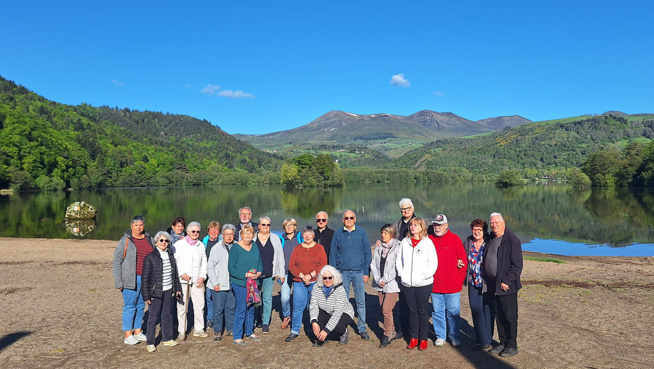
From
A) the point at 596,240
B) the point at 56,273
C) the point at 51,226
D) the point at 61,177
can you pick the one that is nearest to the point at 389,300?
A: the point at 56,273

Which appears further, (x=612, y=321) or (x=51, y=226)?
(x=51, y=226)

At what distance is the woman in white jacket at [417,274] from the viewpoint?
6602 mm

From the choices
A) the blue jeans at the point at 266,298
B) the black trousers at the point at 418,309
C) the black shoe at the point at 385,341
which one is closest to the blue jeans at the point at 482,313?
the black trousers at the point at 418,309

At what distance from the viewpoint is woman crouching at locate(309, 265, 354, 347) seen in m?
6.89

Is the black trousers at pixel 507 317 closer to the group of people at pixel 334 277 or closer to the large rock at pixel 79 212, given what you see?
the group of people at pixel 334 277

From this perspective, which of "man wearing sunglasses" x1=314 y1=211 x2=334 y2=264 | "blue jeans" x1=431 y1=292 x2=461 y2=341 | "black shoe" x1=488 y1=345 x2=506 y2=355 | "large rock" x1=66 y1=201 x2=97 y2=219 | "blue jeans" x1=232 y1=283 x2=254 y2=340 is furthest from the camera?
"large rock" x1=66 y1=201 x2=97 y2=219

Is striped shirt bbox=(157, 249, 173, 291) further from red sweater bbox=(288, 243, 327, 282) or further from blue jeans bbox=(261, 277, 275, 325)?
red sweater bbox=(288, 243, 327, 282)

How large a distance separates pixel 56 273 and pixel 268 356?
10.3m

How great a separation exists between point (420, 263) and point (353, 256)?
1.33 metres

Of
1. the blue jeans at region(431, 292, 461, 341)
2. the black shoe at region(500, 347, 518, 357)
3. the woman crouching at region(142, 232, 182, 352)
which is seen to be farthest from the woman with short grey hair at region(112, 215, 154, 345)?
the black shoe at region(500, 347, 518, 357)

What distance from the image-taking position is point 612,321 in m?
8.31

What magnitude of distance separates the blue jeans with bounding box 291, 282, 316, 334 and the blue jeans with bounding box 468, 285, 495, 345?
271 cm

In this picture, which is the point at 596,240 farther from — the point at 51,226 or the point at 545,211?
the point at 51,226

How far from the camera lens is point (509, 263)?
6.29 metres
